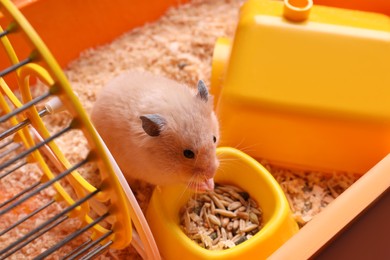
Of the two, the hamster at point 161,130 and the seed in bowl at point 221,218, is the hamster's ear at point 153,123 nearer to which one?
Result: the hamster at point 161,130

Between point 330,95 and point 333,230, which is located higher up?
point 330,95

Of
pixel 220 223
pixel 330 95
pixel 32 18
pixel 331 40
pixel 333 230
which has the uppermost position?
pixel 32 18

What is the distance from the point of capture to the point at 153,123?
4.59 ft

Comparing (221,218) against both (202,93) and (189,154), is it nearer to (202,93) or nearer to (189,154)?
(189,154)

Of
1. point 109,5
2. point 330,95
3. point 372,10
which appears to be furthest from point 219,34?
point 330,95

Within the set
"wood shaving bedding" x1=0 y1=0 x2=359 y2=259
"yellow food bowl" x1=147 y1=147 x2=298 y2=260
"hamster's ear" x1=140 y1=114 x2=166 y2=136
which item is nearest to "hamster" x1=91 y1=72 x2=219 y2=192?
"hamster's ear" x1=140 y1=114 x2=166 y2=136

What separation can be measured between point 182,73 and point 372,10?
84 centimetres

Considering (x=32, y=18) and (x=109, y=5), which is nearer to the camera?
(x=32, y=18)

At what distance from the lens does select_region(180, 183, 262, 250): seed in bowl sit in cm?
159

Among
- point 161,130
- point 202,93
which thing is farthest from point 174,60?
point 161,130

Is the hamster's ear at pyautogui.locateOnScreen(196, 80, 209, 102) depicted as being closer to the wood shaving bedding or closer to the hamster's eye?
the hamster's eye

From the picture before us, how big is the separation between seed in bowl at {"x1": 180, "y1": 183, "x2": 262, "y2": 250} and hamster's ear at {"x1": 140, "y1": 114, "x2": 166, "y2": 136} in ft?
1.20

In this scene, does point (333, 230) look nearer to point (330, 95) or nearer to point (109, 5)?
point (330, 95)

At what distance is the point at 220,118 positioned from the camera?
173cm
